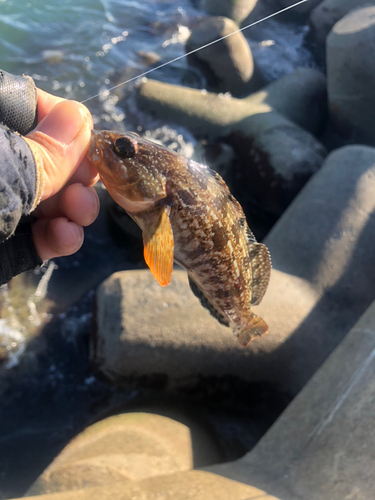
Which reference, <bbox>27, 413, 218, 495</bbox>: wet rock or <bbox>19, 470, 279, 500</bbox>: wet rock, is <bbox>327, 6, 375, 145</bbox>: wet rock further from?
<bbox>19, 470, 279, 500</bbox>: wet rock

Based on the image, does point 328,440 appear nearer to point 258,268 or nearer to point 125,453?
point 258,268

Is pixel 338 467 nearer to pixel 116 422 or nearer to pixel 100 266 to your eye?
pixel 116 422

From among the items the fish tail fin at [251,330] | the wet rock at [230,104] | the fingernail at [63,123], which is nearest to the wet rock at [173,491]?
the fish tail fin at [251,330]

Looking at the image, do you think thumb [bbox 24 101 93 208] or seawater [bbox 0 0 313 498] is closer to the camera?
thumb [bbox 24 101 93 208]

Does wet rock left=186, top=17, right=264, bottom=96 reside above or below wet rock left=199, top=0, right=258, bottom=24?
below

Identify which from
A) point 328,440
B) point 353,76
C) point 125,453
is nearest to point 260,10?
point 353,76

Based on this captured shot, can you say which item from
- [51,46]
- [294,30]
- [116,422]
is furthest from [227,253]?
[294,30]

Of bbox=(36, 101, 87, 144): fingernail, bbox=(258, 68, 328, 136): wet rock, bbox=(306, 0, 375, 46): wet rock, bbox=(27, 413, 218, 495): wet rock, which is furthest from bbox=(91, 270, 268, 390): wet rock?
bbox=(306, 0, 375, 46): wet rock
